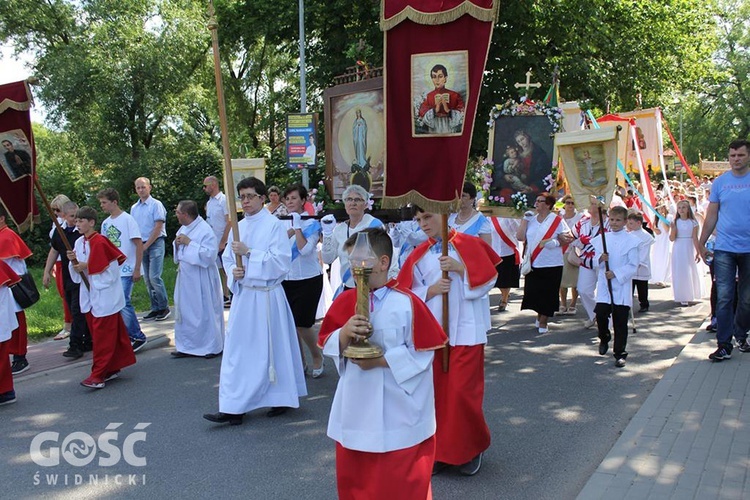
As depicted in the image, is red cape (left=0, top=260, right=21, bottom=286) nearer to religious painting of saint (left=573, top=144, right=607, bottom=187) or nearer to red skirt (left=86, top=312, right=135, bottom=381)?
red skirt (left=86, top=312, right=135, bottom=381)

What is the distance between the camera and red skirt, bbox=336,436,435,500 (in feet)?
11.5

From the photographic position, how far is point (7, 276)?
23.6 feet

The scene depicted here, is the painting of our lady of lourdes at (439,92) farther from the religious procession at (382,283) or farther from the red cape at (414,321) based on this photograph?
the red cape at (414,321)

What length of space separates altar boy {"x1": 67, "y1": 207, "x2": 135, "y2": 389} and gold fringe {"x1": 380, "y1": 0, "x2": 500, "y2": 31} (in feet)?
14.9

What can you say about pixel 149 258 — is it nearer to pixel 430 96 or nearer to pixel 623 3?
pixel 430 96

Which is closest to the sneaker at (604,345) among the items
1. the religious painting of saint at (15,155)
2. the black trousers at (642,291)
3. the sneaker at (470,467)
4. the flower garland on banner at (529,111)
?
the flower garland on banner at (529,111)

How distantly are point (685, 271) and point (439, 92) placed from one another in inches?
345

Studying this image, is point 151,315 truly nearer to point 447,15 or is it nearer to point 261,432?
point 261,432

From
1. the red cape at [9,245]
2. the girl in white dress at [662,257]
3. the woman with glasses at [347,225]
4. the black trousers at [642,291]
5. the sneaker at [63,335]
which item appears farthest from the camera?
the girl in white dress at [662,257]

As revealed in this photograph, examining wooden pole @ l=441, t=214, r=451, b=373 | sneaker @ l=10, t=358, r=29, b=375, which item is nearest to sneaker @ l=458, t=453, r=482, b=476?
wooden pole @ l=441, t=214, r=451, b=373

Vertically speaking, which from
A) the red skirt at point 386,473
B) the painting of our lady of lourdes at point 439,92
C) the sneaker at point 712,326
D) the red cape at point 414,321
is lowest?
the sneaker at point 712,326

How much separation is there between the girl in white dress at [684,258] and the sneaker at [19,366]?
9836 millimetres

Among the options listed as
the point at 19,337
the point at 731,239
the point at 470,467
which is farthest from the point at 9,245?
the point at 731,239

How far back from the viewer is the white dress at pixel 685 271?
11945mm
